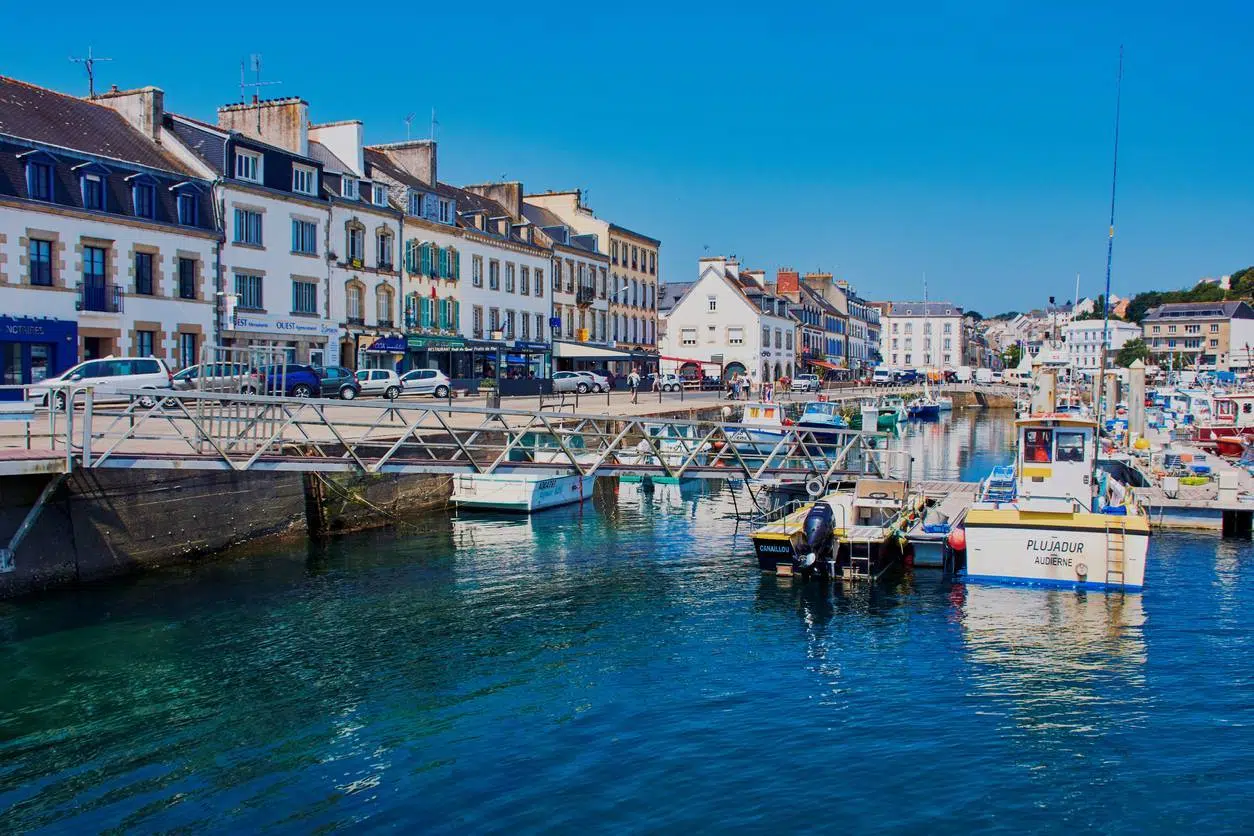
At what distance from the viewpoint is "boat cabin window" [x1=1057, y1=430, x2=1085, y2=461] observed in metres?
24.4

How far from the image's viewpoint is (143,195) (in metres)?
39.1

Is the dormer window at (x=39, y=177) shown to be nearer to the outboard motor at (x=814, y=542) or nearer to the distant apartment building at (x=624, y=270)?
the outboard motor at (x=814, y=542)

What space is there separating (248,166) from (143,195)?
545 cm

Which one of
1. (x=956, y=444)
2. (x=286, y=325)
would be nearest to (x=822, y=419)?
(x=956, y=444)

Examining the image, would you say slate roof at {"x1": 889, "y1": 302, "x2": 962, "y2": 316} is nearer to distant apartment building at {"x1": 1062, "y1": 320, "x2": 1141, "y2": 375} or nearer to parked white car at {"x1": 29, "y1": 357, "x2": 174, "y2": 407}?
distant apartment building at {"x1": 1062, "y1": 320, "x2": 1141, "y2": 375}

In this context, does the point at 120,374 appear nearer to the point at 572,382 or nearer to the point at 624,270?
the point at 572,382

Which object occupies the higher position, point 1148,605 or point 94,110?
point 94,110

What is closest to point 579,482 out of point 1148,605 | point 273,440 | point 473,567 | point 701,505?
point 701,505

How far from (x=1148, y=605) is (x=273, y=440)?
1763 cm

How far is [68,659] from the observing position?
16.7 metres

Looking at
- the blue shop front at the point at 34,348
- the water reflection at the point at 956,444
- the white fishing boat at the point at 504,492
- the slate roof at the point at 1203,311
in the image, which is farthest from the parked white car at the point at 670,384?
the slate roof at the point at 1203,311

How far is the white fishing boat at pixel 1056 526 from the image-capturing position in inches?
872

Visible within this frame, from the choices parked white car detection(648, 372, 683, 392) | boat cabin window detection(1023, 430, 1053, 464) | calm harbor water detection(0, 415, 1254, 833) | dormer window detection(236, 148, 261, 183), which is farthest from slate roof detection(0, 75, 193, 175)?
parked white car detection(648, 372, 683, 392)

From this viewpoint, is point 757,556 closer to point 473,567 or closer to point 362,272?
point 473,567
